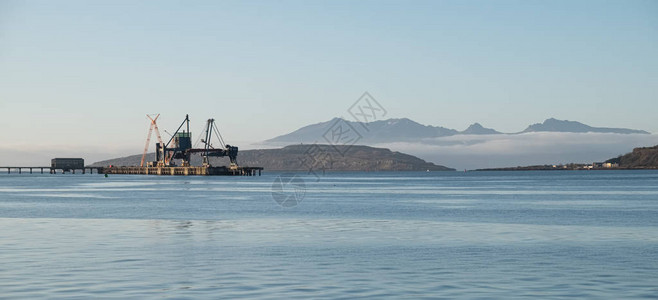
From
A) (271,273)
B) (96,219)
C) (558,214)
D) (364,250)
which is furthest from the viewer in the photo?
(558,214)

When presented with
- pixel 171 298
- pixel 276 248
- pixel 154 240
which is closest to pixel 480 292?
pixel 171 298

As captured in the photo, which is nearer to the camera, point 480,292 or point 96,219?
point 480,292

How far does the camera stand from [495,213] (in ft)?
221

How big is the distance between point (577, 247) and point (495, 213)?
30.0 meters

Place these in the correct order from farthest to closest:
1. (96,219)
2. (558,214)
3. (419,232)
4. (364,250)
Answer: (558,214)
(96,219)
(419,232)
(364,250)

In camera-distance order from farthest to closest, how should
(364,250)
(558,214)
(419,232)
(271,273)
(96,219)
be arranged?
(558,214) < (96,219) < (419,232) < (364,250) < (271,273)

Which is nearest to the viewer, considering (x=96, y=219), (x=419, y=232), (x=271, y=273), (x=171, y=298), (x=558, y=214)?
(x=171, y=298)

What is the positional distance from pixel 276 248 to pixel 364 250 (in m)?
4.18

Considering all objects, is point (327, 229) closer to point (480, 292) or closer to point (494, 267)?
point (494, 267)

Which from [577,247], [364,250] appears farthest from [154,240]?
[577,247]

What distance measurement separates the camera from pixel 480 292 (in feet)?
Result: 77.9

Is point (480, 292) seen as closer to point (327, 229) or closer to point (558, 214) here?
point (327, 229)

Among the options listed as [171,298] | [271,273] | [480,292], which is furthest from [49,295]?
[480,292]

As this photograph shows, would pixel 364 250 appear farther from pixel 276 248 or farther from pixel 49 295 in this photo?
pixel 49 295
